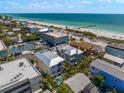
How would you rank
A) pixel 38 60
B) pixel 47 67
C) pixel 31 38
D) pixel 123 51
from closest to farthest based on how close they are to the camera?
pixel 47 67, pixel 38 60, pixel 123 51, pixel 31 38

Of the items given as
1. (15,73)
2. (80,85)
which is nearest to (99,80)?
(80,85)

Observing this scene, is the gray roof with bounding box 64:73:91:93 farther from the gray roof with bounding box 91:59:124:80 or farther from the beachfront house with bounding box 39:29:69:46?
the beachfront house with bounding box 39:29:69:46

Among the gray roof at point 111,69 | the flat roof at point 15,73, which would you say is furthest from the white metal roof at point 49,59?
the gray roof at point 111,69

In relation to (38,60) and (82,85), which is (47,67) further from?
(82,85)

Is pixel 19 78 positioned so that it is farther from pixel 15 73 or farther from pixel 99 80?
pixel 99 80

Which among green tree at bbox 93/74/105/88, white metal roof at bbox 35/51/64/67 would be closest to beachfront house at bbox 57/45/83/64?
white metal roof at bbox 35/51/64/67

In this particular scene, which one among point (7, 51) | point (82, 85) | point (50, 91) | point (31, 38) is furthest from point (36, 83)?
point (31, 38)

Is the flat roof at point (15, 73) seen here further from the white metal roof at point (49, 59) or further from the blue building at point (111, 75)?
the blue building at point (111, 75)
